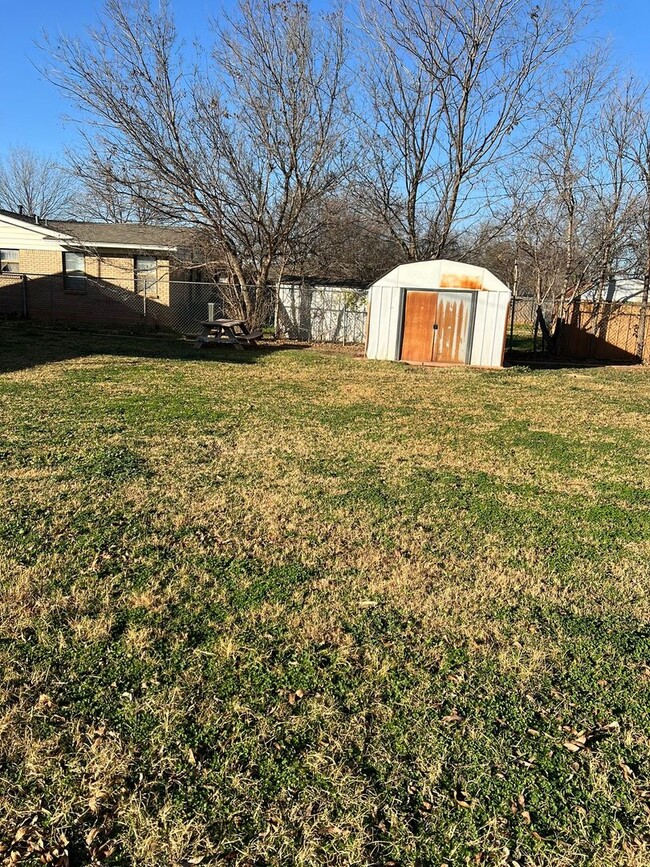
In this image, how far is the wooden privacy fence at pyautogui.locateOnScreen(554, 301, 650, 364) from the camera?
1872 centimetres

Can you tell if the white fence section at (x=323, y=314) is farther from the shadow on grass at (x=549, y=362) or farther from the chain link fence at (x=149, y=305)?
the shadow on grass at (x=549, y=362)

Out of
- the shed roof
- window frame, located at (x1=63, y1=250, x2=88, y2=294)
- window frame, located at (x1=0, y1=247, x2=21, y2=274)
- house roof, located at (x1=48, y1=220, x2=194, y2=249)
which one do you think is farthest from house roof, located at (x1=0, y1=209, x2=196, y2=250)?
the shed roof

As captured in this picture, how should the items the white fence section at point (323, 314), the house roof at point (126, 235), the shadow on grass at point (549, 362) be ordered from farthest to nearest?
the house roof at point (126, 235) → the white fence section at point (323, 314) → the shadow on grass at point (549, 362)

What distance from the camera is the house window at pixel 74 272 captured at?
862 inches

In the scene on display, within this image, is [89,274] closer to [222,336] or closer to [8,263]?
[8,263]

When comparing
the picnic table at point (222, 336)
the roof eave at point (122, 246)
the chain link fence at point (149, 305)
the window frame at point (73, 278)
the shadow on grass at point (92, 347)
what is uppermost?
the roof eave at point (122, 246)

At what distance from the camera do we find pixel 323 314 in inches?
842

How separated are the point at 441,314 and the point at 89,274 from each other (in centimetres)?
1399

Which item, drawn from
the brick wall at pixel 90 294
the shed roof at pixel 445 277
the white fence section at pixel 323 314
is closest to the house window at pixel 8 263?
the brick wall at pixel 90 294

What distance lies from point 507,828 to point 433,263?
46.9ft

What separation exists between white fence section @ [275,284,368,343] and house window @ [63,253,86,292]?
7.45 meters

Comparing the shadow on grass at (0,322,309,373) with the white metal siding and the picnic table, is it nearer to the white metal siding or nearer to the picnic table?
the picnic table

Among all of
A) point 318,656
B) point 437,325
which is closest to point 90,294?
point 437,325

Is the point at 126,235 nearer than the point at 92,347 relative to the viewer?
No
